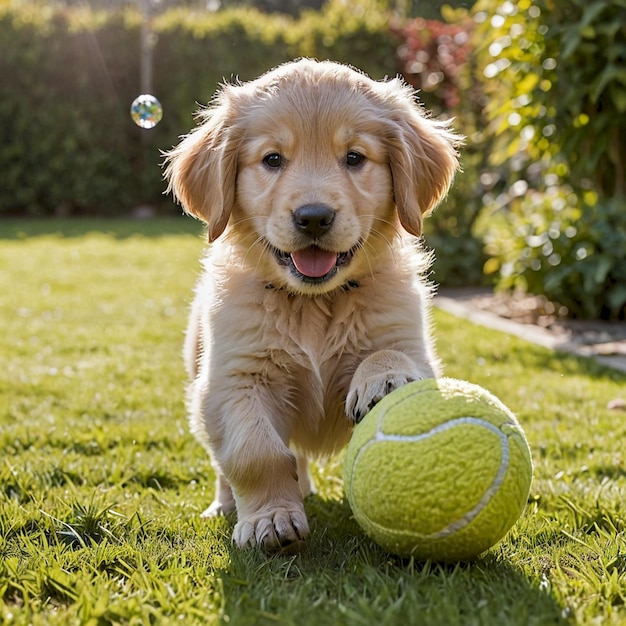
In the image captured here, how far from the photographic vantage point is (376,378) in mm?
2637

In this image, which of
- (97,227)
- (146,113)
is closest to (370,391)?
(146,113)

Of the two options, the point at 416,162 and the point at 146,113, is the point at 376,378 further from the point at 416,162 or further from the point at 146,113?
the point at 146,113

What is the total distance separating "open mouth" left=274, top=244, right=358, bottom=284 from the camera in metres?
2.95

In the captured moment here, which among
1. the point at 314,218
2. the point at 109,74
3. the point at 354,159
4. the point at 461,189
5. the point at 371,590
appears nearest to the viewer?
the point at 371,590

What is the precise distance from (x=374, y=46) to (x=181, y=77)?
135 inches

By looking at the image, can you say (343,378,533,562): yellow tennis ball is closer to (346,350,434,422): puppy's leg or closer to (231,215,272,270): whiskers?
(346,350,434,422): puppy's leg

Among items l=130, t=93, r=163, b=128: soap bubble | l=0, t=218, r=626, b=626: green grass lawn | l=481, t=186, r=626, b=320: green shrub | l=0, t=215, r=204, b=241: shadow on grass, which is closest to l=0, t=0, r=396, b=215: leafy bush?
l=0, t=215, r=204, b=241: shadow on grass

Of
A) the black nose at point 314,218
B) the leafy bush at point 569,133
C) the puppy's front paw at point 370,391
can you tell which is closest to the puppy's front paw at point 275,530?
the puppy's front paw at point 370,391

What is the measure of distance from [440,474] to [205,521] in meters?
1.03

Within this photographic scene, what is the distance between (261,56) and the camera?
609 inches

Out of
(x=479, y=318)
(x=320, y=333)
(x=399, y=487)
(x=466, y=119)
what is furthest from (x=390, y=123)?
(x=466, y=119)

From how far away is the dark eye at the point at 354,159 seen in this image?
3.07 metres

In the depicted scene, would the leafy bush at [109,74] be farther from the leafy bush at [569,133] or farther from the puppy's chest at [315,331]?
the puppy's chest at [315,331]

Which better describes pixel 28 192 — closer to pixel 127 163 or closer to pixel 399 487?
pixel 127 163
